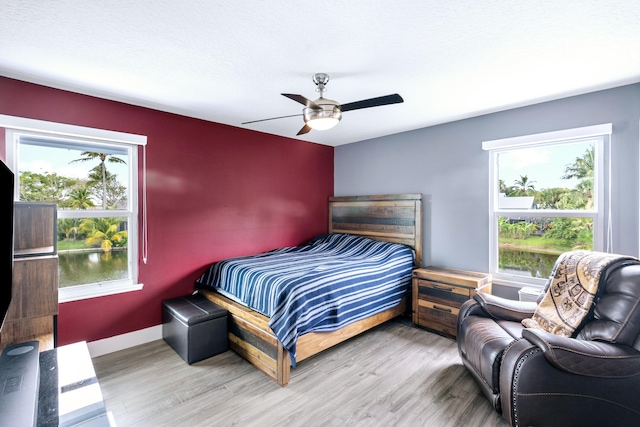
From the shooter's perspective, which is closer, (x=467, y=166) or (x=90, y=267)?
(x=90, y=267)

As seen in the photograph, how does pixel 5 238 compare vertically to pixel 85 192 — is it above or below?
below

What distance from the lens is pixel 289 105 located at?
3096mm

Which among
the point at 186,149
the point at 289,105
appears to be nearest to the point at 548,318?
the point at 289,105

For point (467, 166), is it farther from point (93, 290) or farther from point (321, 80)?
point (93, 290)

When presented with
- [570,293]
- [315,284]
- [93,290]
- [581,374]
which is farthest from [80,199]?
[570,293]

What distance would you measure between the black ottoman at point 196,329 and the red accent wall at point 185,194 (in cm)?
36

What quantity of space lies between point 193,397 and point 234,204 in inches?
84.3

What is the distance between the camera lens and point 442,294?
129 inches

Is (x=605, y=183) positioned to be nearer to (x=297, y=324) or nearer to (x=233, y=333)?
(x=297, y=324)

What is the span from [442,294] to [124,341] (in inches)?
126

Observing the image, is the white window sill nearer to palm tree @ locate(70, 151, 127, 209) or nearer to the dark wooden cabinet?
palm tree @ locate(70, 151, 127, 209)

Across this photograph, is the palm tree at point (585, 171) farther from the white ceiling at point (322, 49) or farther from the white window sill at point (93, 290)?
the white window sill at point (93, 290)

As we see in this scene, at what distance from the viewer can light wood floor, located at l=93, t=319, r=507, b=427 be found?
202 centimetres

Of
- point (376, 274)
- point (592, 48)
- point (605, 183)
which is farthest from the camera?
point (376, 274)
